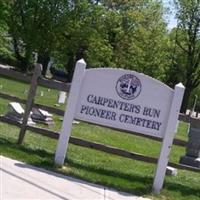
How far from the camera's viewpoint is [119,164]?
38.8 feet

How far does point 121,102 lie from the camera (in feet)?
31.5

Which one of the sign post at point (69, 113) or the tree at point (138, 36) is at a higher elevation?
the tree at point (138, 36)

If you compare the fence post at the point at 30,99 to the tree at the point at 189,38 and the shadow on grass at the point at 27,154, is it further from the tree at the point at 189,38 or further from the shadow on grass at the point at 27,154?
the tree at the point at 189,38

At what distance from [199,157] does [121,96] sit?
438 cm

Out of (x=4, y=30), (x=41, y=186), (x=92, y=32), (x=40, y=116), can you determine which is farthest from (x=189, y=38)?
(x=41, y=186)

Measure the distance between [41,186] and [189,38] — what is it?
53176 millimetres

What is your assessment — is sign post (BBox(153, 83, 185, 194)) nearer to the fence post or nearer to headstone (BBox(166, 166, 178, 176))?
headstone (BBox(166, 166, 178, 176))

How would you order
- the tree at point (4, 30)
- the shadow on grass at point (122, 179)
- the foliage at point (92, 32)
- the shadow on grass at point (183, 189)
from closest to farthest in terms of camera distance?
Result: the shadow on grass at point (122, 179) → the shadow on grass at point (183, 189) → the tree at point (4, 30) → the foliage at point (92, 32)

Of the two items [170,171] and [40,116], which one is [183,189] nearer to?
[170,171]

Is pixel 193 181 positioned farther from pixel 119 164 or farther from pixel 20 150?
pixel 20 150

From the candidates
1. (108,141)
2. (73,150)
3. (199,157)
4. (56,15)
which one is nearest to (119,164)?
(73,150)

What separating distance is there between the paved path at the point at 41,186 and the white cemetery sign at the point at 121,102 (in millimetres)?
972

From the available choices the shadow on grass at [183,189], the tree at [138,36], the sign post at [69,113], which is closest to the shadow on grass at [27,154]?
the sign post at [69,113]

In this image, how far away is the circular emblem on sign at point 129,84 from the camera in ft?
31.4
